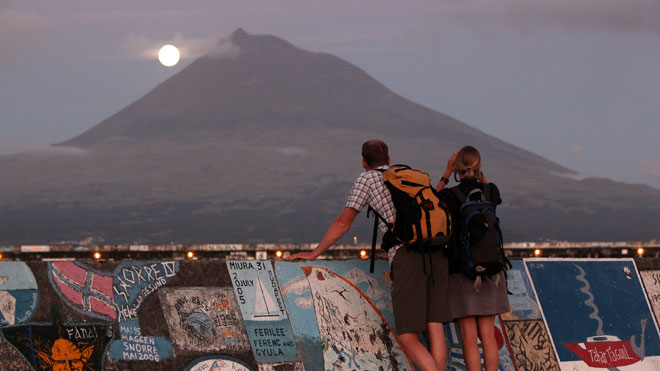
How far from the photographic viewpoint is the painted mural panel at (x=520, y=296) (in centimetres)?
719

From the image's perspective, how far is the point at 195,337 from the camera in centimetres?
674

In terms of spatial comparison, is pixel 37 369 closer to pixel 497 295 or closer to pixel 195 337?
pixel 195 337

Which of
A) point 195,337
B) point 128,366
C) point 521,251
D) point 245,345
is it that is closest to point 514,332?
point 245,345

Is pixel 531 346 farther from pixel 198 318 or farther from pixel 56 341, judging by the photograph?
pixel 56 341

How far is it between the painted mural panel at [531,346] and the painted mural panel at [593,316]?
0.09 metres

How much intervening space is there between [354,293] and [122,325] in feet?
6.80

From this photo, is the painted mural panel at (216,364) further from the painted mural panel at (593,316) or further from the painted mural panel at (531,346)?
the painted mural panel at (593,316)

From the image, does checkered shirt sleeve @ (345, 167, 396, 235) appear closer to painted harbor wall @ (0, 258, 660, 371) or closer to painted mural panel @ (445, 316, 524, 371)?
painted harbor wall @ (0, 258, 660, 371)

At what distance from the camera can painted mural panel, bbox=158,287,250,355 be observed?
22.1 ft

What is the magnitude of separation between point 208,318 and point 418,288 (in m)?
1.93

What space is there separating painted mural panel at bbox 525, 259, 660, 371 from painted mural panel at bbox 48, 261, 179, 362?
3.54 m

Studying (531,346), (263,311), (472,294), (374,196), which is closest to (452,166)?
(374,196)

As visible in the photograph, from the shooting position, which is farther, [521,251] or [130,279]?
[521,251]

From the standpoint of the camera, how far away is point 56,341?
665 centimetres
